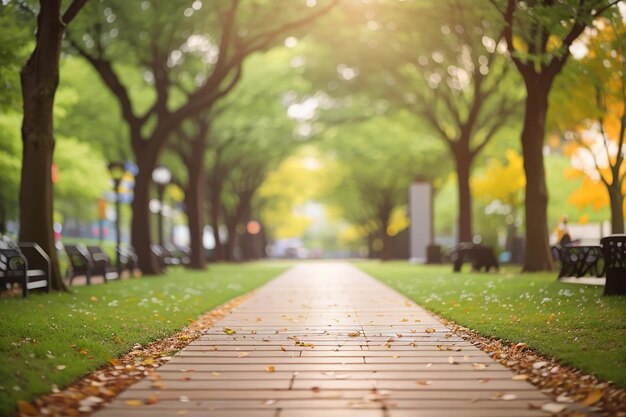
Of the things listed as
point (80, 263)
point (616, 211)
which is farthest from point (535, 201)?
point (80, 263)

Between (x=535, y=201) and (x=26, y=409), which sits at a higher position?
(x=535, y=201)

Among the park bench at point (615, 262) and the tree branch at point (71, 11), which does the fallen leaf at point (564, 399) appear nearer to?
the park bench at point (615, 262)

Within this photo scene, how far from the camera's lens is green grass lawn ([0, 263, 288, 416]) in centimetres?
617

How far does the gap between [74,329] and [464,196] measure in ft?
75.9

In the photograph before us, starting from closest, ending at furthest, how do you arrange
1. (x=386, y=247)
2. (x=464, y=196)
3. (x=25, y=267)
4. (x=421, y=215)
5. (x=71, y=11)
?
(x=25, y=267) → (x=71, y=11) → (x=464, y=196) → (x=421, y=215) → (x=386, y=247)

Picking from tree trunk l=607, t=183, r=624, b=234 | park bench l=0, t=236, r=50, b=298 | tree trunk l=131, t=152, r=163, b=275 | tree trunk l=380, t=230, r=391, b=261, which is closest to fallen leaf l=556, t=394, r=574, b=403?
park bench l=0, t=236, r=50, b=298

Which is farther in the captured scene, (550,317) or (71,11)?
(71,11)

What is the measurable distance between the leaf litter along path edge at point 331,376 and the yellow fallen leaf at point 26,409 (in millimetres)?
446

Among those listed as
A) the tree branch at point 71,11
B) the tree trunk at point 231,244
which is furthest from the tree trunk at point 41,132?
the tree trunk at point 231,244

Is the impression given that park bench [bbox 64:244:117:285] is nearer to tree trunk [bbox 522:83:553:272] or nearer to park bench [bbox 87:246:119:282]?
park bench [bbox 87:246:119:282]

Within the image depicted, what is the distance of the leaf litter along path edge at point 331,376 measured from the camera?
533 centimetres

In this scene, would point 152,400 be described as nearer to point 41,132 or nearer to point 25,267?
point 25,267

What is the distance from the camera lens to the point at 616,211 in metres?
23.9

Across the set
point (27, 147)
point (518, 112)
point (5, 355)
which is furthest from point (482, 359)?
point (518, 112)
